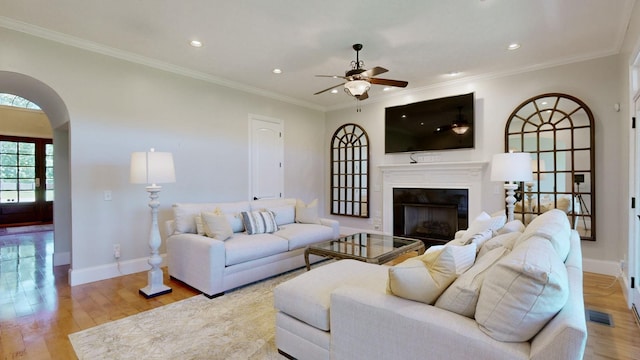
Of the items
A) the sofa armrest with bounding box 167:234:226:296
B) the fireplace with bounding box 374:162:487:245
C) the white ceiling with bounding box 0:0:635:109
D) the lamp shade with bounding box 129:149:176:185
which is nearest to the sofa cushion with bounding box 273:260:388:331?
the sofa armrest with bounding box 167:234:226:296

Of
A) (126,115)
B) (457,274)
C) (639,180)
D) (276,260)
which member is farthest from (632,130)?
(126,115)

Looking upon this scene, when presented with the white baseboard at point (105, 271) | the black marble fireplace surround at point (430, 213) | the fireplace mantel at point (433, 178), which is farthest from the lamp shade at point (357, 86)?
the white baseboard at point (105, 271)

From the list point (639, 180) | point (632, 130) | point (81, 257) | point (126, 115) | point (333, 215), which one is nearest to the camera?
point (639, 180)

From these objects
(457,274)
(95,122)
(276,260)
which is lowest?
(276,260)

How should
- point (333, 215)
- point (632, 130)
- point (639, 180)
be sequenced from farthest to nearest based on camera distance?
point (333, 215), point (632, 130), point (639, 180)

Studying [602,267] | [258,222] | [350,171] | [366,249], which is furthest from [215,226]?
[602,267]

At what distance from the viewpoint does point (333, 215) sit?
6.84 metres

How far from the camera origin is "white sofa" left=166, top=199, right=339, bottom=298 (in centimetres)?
320

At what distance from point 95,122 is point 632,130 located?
5804 millimetres

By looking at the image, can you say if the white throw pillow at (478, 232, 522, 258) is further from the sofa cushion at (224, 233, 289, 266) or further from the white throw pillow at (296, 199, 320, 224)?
the white throw pillow at (296, 199, 320, 224)

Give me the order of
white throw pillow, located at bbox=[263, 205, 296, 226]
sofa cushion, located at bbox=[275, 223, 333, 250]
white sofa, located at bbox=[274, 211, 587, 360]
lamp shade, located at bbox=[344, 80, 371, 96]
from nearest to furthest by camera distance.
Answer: white sofa, located at bbox=[274, 211, 587, 360]
lamp shade, located at bbox=[344, 80, 371, 96]
sofa cushion, located at bbox=[275, 223, 333, 250]
white throw pillow, located at bbox=[263, 205, 296, 226]

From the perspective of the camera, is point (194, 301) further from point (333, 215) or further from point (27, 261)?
point (333, 215)

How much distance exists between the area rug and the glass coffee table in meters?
0.75

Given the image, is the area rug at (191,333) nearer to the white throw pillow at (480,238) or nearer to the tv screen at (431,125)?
the white throw pillow at (480,238)
